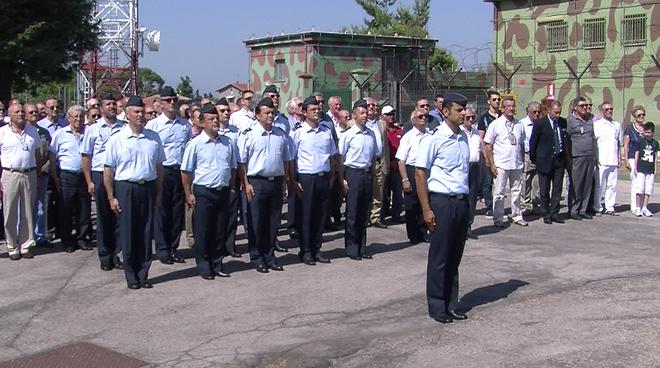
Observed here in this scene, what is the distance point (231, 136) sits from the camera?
1030 centimetres

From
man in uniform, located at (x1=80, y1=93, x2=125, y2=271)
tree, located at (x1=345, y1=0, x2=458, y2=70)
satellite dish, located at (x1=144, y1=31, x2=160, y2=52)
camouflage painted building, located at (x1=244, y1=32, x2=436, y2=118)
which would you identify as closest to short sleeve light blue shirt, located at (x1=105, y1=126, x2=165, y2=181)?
man in uniform, located at (x1=80, y1=93, x2=125, y2=271)

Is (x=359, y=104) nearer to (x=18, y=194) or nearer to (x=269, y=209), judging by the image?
(x=269, y=209)

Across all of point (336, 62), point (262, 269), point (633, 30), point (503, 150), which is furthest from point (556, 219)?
point (336, 62)

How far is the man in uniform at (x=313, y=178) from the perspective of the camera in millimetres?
10062

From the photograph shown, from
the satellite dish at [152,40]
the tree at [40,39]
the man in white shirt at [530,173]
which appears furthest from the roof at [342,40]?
the man in white shirt at [530,173]

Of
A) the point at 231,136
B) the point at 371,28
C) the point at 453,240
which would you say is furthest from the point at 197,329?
the point at 371,28

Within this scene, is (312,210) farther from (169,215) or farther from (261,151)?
(169,215)

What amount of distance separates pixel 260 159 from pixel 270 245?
3.40 ft

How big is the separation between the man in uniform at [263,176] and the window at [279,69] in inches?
1167

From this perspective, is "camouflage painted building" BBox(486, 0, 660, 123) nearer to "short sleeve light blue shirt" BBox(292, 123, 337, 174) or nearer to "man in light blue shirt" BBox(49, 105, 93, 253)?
"short sleeve light blue shirt" BBox(292, 123, 337, 174)

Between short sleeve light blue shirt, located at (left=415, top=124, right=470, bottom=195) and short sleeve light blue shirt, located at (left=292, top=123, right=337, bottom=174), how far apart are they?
2.49 meters

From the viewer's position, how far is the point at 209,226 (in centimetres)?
930

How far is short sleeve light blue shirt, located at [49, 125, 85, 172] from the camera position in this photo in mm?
10844

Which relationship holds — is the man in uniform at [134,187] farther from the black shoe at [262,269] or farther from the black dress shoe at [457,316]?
the black dress shoe at [457,316]
